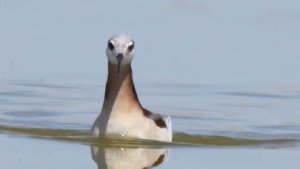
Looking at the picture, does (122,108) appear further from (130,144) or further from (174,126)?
(174,126)

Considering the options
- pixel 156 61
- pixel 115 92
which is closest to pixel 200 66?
pixel 156 61

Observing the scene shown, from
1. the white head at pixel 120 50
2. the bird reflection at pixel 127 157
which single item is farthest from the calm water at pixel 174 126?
the white head at pixel 120 50

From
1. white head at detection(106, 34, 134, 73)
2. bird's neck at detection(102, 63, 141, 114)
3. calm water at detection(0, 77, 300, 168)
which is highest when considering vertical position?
white head at detection(106, 34, 134, 73)

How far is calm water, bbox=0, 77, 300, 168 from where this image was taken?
722 inches

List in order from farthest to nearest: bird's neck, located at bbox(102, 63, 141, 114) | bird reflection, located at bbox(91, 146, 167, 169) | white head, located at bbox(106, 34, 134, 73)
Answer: bird's neck, located at bbox(102, 63, 141, 114) < white head, located at bbox(106, 34, 134, 73) < bird reflection, located at bbox(91, 146, 167, 169)

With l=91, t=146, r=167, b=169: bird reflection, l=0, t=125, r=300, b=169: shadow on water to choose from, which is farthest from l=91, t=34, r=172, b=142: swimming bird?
l=91, t=146, r=167, b=169: bird reflection

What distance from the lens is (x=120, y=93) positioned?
1961 cm

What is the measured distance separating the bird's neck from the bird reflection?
2.01ft

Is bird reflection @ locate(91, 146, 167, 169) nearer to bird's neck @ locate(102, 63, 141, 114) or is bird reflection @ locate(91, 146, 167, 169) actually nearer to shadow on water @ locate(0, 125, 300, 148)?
shadow on water @ locate(0, 125, 300, 148)

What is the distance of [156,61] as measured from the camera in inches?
975

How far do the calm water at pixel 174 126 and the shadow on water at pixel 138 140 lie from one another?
0.01 meters

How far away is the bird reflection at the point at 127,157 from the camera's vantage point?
58.7ft

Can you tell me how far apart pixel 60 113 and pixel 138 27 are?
434cm

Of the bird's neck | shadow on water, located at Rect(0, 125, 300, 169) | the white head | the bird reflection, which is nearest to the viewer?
the bird reflection
